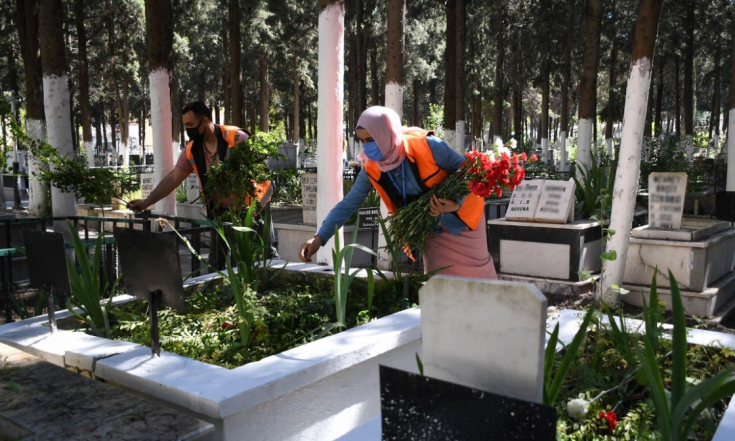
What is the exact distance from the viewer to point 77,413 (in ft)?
8.77

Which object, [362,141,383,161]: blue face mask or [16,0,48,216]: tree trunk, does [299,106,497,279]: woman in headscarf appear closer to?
[362,141,383,161]: blue face mask

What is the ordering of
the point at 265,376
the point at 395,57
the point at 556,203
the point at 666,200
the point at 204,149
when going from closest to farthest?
the point at 265,376 < the point at 204,149 < the point at 666,200 < the point at 556,203 < the point at 395,57

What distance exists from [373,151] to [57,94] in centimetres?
868

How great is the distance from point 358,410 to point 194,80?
1700 inches

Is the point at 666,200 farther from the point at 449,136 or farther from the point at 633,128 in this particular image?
the point at 449,136

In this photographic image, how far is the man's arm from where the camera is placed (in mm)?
4652

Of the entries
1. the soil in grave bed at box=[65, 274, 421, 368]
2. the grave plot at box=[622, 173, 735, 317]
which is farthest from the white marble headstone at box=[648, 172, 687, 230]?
the soil in grave bed at box=[65, 274, 421, 368]

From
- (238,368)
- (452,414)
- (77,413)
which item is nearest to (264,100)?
(238,368)

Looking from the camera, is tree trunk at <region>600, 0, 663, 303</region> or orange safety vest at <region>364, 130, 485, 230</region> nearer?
orange safety vest at <region>364, 130, 485, 230</region>

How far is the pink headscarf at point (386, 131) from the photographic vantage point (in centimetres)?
372

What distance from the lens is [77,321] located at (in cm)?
421

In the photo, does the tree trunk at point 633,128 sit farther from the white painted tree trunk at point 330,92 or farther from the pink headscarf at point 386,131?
the pink headscarf at point 386,131

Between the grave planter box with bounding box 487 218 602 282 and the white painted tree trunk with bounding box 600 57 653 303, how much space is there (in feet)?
2.19

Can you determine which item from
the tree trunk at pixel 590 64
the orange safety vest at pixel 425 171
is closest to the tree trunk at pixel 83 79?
the tree trunk at pixel 590 64
